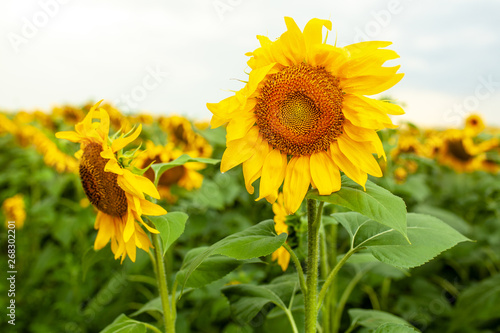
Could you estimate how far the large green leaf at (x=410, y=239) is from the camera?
1.06 m

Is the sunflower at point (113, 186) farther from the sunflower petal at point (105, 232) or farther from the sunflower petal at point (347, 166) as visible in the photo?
the sunflower petal at point (347, 166)

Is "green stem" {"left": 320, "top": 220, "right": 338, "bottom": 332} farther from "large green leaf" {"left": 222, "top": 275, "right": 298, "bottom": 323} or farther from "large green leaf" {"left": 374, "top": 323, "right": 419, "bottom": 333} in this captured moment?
"large green leaf" {"left": 374, "top": 323, "right": 419, "bottom": 333}

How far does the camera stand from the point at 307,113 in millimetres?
1080

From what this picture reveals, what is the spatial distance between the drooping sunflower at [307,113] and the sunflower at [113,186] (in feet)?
0.82

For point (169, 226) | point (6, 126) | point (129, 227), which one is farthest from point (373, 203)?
point (6, 126)

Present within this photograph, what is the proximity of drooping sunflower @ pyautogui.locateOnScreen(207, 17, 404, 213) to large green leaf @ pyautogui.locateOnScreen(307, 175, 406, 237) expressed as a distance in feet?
0.08

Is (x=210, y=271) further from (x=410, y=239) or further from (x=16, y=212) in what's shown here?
(x=16, y=212)

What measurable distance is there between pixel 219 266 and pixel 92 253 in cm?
45

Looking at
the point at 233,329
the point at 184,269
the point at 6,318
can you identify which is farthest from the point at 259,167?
the point at 6,318

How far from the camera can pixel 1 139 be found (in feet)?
21.7

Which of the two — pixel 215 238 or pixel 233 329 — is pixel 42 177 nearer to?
pixel 215 238

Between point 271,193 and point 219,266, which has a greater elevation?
point 271,193

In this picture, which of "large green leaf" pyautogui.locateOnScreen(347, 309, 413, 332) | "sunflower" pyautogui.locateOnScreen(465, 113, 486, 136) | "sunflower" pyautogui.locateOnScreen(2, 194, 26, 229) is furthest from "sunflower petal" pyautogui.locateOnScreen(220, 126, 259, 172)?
"sunflower" pyautogui.locateOnScreen(465, 113, 486, 136)

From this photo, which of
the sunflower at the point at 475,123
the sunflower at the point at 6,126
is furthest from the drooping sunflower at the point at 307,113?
the sunflower at the point at 6,126
